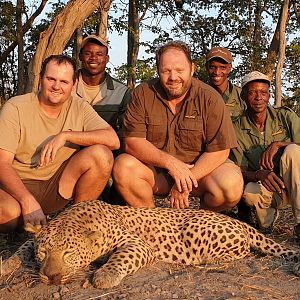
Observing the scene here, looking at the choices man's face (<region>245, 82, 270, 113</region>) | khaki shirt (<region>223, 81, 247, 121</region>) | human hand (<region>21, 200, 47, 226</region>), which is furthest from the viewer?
khaki shirt (<region>223, 81, 247, 121</region>)

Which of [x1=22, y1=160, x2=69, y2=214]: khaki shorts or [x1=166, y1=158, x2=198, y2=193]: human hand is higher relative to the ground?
[x1=166, y1=158, x2=198, y2=193]: human hand

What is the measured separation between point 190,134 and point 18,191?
1692 mm

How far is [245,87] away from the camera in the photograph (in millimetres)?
6105

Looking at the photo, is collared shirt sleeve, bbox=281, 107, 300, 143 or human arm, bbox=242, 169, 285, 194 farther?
collared shirt sleeve, bbox=281, 107, 300, 143

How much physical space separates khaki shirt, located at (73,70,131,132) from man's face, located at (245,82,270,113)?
1459 mm

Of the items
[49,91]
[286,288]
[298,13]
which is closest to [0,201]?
[49,91]

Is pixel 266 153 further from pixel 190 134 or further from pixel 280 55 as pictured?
pixel 280 55

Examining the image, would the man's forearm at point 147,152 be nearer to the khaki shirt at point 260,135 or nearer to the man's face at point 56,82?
the man's face at point 56,82

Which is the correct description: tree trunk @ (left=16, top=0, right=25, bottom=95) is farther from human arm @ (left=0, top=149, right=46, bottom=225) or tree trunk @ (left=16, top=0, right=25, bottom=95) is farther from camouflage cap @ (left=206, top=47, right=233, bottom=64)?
human arm @ (left=0, top=149, right=46, bottom=225)

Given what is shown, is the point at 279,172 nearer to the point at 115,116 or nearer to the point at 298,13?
the point at 115,116

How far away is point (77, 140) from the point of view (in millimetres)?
5184

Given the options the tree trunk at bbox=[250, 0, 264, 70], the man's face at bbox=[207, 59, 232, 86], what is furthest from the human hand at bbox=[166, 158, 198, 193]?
the tree trunk at bbox=[250, 0, 264, 70]

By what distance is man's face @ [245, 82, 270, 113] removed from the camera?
5.96 metres

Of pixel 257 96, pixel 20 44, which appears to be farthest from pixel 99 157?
pixel 20 44
